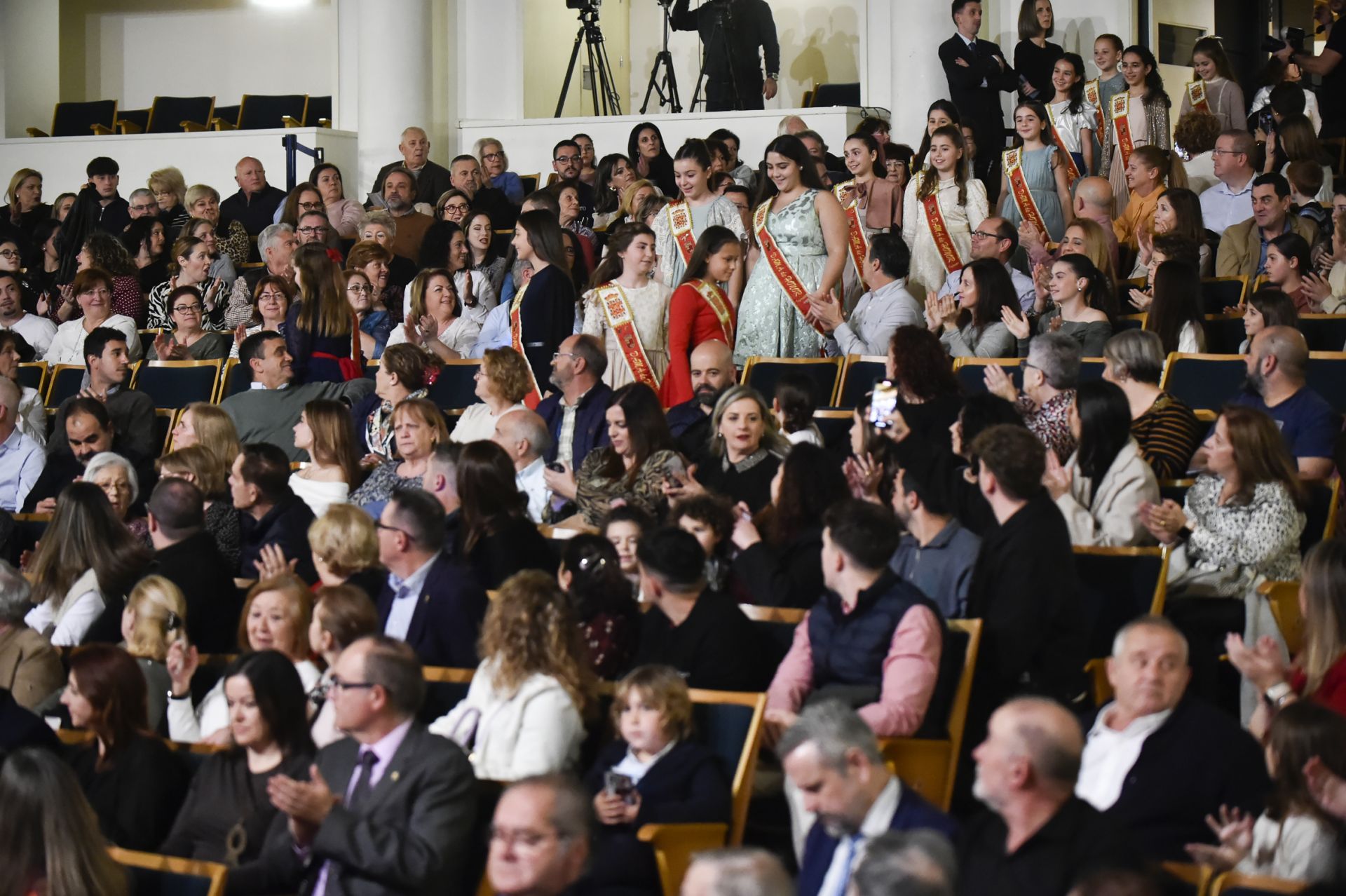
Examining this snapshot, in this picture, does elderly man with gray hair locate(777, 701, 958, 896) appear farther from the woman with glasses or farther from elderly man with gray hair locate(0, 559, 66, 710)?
the woman with glasses

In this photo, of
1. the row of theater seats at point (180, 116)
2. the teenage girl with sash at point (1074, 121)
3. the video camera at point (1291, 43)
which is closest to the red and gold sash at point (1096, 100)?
the teenage girl with sash at point (1074, 121)

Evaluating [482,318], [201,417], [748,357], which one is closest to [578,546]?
[201,417]

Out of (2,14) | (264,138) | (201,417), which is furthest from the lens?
(2,14)

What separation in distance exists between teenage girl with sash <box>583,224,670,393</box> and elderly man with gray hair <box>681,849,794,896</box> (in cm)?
471

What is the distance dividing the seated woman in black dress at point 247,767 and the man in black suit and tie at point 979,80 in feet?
22.9

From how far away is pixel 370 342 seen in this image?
819cm

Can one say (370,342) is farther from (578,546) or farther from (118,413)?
(578,546)

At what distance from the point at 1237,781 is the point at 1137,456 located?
5.80 ft

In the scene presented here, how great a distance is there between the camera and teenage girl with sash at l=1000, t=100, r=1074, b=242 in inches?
339

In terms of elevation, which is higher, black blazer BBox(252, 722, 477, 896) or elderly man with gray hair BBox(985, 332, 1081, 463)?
elderly man with gray hair BBox(985, 332, 1081, 463)

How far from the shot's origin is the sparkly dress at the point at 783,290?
745 cm

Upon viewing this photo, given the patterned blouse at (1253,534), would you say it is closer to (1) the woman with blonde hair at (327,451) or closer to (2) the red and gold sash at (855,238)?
(1) the woman with blonde hair at (327,451)


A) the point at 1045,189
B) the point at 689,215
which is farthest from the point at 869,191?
the point at 689,215

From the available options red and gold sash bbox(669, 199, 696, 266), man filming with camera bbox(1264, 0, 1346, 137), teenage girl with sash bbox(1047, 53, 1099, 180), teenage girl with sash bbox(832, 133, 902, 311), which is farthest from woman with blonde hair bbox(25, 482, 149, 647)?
man filming with camera bbox(1264, 0, 1346, 137)
